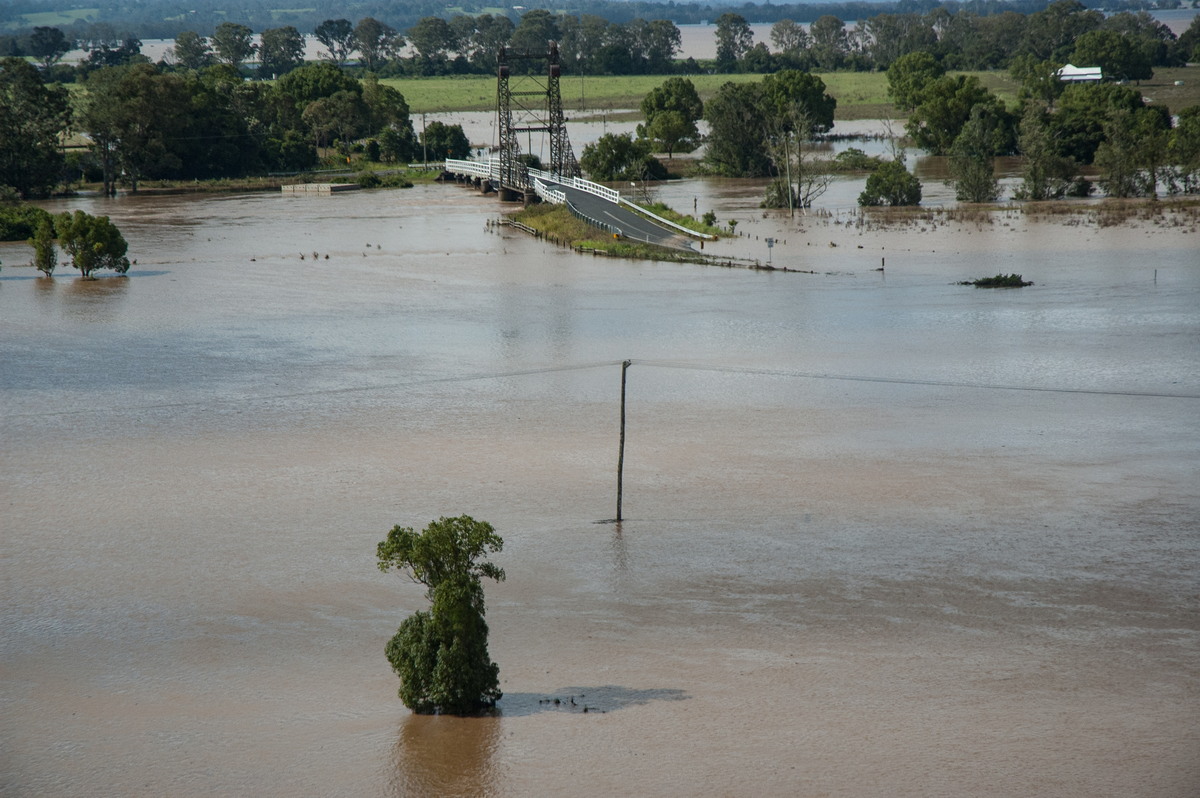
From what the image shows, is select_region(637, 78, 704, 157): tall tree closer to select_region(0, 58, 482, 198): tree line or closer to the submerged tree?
select_region(0, 58, 482, 198): tree line

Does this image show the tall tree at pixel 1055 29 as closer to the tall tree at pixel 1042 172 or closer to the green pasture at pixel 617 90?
the green pasture at pixel 617 90

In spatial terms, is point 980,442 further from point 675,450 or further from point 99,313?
point 99,313

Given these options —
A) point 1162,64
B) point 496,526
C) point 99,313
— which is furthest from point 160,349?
point 1162,64

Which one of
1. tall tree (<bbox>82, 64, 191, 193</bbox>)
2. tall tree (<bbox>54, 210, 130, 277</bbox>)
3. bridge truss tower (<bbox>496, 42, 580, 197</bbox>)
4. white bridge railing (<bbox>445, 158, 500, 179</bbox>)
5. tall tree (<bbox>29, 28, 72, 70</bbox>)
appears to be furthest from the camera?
tall tree (<bbox>29, 28, 72, 70</bbox>)

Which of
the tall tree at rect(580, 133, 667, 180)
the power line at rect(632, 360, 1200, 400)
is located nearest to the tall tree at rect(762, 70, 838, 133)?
the tall tree at rect(580, 133, 667, 180)

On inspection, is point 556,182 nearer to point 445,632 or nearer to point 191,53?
point 445,632

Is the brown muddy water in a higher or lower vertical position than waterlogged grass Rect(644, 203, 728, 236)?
lower

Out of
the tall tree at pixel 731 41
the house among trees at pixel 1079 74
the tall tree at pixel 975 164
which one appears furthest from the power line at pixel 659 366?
the tall tree at pixel 731 41
